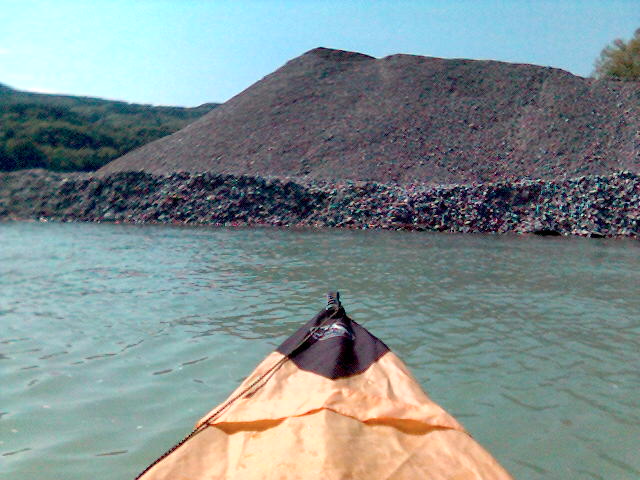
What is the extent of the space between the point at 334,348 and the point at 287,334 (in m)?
2.84

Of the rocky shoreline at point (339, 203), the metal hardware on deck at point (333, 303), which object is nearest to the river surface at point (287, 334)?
the metal hardware on deck at point (333, 303)

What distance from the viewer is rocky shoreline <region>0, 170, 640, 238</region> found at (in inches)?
621

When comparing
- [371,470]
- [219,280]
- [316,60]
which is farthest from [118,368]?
[316,60]

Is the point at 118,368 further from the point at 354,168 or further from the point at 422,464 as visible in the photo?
the point at 354,168

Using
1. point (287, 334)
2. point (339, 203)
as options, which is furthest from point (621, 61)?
point (287, 334)

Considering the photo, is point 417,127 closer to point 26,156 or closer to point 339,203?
point 339,203

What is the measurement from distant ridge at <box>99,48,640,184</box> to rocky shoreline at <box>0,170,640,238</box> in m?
2.18

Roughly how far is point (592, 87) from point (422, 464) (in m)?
26.6

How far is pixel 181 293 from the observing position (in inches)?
317

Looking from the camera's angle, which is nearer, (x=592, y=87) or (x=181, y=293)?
(x=181, y=293)

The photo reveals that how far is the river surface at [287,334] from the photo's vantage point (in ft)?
11.8

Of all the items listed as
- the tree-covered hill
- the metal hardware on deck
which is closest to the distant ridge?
the tree-covered hill

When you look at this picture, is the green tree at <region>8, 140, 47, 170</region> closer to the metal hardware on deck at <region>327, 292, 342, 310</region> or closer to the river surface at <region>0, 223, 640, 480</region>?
the river surface at <region>0, 223, 640, 480</region>

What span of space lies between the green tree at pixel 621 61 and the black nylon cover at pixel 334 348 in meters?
30.0
